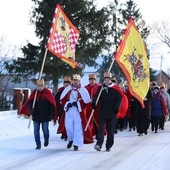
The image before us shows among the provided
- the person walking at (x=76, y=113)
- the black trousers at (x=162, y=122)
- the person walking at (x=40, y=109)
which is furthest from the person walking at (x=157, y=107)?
the person walking at (x=40, y=109)

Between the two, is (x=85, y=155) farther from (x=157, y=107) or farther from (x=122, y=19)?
(x=122, y=19)

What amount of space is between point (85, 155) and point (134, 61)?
136 inches

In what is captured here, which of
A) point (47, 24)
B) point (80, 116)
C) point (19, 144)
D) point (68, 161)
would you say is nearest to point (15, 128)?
point (19, 144)

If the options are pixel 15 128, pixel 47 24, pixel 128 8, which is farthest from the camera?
pixel 128 8

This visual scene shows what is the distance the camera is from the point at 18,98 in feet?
72.9

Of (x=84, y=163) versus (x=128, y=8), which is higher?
(x=128, y=8)

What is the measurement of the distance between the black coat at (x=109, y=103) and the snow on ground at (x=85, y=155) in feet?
2.92

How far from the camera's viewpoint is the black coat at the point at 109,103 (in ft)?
37.7

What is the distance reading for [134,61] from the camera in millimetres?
13180

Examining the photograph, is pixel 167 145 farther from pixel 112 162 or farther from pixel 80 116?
pixel 112 162

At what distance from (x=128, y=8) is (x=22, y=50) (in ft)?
89.7

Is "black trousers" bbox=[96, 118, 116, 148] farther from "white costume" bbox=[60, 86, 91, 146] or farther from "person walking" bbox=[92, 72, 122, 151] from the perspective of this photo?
"white costume" bbox=[60, 86, 91, 146]

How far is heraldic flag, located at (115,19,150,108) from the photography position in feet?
42.0

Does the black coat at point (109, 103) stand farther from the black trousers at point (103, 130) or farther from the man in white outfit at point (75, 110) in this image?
the man in white outfit at point (75, 110)
